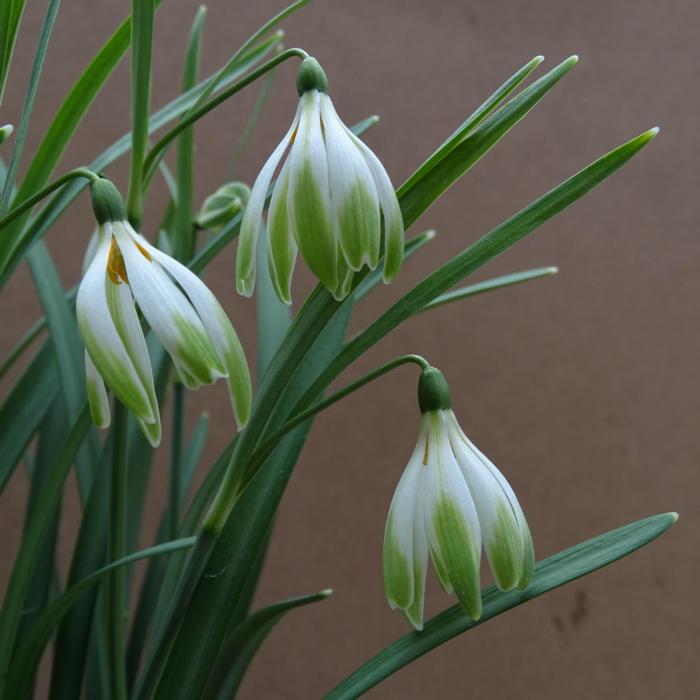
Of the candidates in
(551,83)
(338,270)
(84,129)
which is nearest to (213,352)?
(338,270)

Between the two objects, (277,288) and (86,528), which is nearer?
(277,288)

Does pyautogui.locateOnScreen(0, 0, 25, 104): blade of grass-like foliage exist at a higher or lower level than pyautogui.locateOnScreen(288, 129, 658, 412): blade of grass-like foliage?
higher

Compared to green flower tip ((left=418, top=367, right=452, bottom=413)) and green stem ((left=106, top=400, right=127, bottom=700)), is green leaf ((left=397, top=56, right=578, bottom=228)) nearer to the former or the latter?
green flower tip ((left=418, top=367, right=452, bottom=413))

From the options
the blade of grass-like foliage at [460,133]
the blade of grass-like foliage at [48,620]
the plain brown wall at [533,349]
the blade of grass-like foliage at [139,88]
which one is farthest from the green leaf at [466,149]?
the plain brown wall at [533,349]

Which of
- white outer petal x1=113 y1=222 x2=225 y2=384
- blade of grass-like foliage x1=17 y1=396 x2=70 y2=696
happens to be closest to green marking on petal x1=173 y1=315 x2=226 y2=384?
white outer petal x1=113 y1=222 x2=225 y2=384

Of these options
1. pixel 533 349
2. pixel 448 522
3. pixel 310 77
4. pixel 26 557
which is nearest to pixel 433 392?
pixel 448 522

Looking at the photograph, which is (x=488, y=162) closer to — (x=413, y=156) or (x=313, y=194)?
(x=413, y=156)
